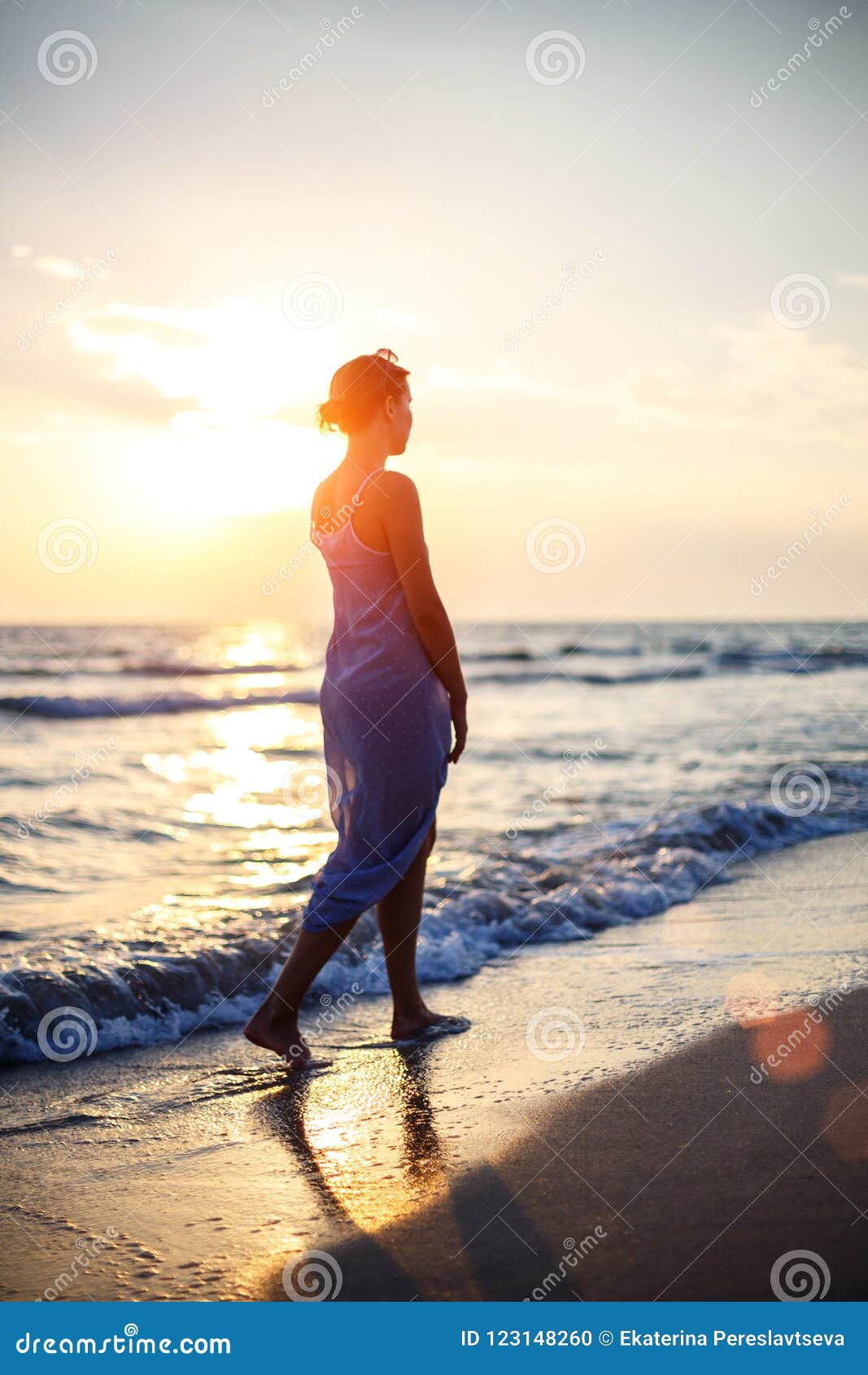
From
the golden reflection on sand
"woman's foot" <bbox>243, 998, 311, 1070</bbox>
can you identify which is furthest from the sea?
the golden reflection on sand

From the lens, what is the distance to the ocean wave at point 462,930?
3.70 m

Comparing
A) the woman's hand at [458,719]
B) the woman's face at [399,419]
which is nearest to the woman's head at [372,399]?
the woman's face at [399,419]

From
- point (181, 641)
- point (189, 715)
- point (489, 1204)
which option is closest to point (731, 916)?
point (489, 1204)

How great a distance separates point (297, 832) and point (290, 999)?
12.5ft

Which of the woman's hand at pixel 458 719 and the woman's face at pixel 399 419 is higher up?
the woman's face at pixel 399 419

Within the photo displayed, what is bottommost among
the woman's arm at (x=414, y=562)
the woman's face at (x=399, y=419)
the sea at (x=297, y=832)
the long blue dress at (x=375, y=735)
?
the sea at (x=297, y=832)

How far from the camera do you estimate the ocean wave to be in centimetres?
370

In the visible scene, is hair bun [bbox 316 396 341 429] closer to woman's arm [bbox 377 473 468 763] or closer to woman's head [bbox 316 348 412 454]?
woman's head [bbox 316 348 412 454]

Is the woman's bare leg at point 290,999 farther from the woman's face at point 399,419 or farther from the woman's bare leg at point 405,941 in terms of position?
the woman's face at point 399,419

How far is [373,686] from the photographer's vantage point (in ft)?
10.2

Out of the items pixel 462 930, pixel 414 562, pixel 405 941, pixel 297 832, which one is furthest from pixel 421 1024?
pixel 297 832

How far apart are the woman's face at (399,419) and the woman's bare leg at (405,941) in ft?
3.76

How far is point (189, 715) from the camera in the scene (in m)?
17.0

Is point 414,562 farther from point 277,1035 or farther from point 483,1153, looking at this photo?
point 483,1153
